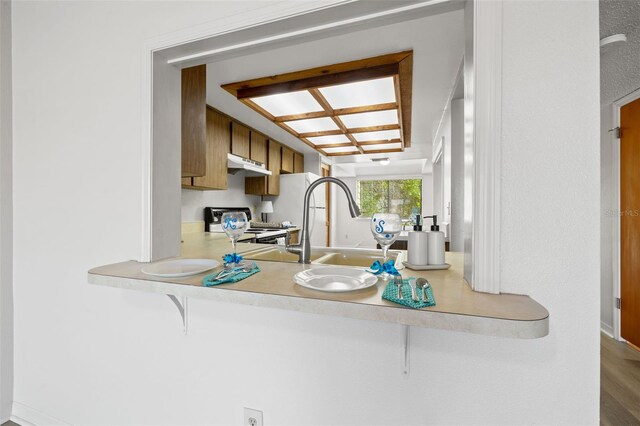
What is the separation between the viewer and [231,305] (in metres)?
1.19

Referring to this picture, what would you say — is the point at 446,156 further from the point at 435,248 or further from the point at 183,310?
the point at 183,310

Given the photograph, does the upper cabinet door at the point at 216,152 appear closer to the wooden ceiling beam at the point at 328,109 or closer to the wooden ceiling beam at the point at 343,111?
the wooden ceiling beam at the point at 343,111

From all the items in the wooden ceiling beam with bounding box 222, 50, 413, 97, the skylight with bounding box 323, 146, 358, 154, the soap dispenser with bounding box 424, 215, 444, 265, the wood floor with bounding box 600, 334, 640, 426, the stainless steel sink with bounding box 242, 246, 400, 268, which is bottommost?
the wood floor with bounding box 600, 334, 640, 426

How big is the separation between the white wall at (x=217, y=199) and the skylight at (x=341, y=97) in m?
1.26

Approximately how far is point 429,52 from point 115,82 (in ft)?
6.07

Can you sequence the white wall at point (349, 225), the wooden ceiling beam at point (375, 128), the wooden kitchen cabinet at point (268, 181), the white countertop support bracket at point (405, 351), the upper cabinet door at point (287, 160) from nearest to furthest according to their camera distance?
1. the white countertop support bracket at point (405, 351)
2. the wooden ceiling beam at point (375, 128)
3. the wooden kitchen cabinet at point (268, 181)
4. the upper cabinet door at point (287, 160)
5. the white wall at point (349, 225)

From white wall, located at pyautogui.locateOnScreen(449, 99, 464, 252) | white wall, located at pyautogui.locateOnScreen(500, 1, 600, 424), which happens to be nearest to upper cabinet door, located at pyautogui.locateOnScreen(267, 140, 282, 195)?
white wall, located at pyautogui.locateOnScreen(449, 99, 464, 252)

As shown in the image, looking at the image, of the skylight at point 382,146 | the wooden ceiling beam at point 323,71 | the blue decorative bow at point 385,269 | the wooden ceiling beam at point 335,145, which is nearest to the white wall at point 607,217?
the skylight at point 382,146

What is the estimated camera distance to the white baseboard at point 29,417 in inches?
59.2

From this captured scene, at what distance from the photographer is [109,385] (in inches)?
54.2

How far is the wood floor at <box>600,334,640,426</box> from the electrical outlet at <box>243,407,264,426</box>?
1990mm

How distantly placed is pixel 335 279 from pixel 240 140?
312 cm

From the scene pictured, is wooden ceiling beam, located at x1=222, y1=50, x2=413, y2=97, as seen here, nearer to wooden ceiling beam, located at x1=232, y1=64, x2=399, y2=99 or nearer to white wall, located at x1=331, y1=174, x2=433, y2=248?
wooden ceiling beam, located at x1=232, y1=64, x2=399, y2=99

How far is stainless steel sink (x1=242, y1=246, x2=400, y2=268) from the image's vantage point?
153 cm
